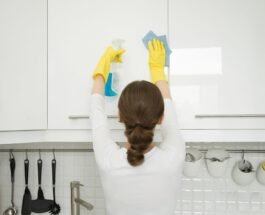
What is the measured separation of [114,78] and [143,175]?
376mm

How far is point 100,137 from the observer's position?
2.85 ft

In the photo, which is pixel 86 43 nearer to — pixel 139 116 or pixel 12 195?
pixel 139 116

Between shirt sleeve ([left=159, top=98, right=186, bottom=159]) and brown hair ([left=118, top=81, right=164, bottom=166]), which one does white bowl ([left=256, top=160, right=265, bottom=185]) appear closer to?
shirt sleeve ([left=159, top=98, right=186, bottom=159])

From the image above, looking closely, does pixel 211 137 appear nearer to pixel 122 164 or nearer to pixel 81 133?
pixel 122 164

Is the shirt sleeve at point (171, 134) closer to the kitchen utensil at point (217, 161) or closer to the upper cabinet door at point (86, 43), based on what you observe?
the upper cabinet door at point (86, 43)

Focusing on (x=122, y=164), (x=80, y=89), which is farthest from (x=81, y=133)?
(x=122, y=164)

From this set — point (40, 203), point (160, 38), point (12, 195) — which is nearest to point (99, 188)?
point (40, 203)

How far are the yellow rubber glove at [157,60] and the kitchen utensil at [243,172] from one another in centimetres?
59

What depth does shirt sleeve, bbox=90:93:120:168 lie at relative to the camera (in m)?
0.84

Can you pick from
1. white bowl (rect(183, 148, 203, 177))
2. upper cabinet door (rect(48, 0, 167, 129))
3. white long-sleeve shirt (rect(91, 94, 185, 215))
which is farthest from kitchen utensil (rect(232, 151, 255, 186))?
upper cabinet door (rect(48, 0, 167, 129))

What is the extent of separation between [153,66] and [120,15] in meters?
0.23

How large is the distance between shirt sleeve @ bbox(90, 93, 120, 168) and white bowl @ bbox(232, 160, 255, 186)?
65 cm

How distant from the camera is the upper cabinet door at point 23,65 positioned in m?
0.96

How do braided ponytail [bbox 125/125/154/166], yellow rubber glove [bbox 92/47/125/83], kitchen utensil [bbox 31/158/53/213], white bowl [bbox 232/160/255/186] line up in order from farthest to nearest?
kitchen utensil [bbox 31/158/53/213] < white bowl [bbox 232/160/255/186] < yellow rubber glove [bbox 92/47/125/83] < braided ponytail [bbox 125/125/154/166]
